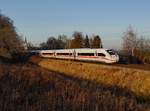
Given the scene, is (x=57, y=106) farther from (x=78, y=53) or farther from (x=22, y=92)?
(x=78, y=53)

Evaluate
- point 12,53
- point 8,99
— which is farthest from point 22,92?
point 12,53

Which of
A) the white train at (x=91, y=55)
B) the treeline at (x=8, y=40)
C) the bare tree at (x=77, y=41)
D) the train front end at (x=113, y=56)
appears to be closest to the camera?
the train front end at (x=113, y=56)

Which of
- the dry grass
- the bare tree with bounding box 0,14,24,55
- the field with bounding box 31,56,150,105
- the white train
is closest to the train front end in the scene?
the white train

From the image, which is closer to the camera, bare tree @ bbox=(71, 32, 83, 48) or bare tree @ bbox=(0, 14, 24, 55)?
bare tree @ bbox=(0, 14, 24, 55)

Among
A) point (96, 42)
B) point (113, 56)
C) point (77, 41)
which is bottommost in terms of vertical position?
point (113, 56)

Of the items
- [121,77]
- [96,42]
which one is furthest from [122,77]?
[96,42]

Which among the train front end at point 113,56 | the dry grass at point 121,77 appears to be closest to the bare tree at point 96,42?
the train front end at point 113,56

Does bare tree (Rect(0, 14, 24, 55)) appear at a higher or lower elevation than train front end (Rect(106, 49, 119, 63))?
higher

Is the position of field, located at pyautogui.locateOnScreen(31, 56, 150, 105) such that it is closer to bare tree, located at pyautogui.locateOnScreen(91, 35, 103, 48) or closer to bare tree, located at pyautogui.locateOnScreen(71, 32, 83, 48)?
bare tree, located at pyautogui.locateOnScreen(71, 32, 83, 48)

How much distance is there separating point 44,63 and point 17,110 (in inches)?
2314

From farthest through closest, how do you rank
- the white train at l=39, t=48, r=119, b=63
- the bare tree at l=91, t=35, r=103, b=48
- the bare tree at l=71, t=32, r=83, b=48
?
the bare tree at l=91, t=35, r=103, b=48, the bare tree at l=71, t=32, r=83, b=48, the white train at l=39, t=48, r=119, b=63

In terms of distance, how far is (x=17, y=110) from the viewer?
971 cm

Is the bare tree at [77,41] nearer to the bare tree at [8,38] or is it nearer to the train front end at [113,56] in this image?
the bare tree at [8,38]

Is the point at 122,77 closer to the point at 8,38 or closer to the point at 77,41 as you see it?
the point at 8,38
